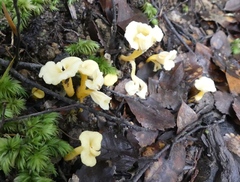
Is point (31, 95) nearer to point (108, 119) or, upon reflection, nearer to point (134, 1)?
point (108, 119)

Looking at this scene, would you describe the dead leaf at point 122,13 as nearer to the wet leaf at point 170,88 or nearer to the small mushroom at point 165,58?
the small mushroom at point 165,58

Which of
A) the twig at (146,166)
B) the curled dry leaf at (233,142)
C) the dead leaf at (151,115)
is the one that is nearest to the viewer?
the twig at (146,166)

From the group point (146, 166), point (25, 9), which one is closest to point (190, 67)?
point (146, 166)

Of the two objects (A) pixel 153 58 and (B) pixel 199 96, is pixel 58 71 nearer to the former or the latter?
(A) pixel 153 58

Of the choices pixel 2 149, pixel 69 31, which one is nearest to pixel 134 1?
pixel 69 31

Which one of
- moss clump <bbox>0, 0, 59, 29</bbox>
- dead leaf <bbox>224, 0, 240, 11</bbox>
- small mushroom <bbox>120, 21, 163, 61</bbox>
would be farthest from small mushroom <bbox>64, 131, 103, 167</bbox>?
dead leaf <bbox>224, 0, 240, 11</bbox>

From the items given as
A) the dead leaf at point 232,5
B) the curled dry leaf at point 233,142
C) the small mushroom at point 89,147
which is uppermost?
the small mushroom at point 89,147

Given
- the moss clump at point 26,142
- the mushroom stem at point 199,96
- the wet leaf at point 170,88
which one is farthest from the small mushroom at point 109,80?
the mushroom stem at point 199,96

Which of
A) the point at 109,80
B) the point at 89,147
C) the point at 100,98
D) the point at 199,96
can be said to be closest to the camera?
the point at 89,147
